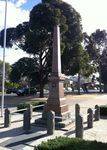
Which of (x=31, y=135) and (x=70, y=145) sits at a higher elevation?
(x=70, y=145)

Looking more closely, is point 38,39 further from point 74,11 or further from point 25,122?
point 25,122

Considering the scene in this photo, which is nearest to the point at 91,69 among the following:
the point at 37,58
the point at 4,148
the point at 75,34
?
the point at 75,34

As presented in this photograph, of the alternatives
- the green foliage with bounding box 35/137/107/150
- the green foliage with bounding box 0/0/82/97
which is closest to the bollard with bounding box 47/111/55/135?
the green foliage with bounding box 35/137/107/150

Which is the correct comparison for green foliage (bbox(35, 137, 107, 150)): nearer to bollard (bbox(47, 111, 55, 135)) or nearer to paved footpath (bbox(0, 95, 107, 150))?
paved footpath (bbox(0, 95, 107, 150))

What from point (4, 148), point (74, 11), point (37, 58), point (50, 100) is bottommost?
point (4, 148)

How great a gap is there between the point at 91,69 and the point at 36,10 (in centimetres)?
1811

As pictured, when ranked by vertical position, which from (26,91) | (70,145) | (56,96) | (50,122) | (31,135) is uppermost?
(26,91)

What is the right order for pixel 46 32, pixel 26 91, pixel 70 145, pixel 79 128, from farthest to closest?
1. pixel 26 91
2. pixel 46 32
3. pixel 79 128
4. pixel 70 145

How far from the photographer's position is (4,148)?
11727 mm

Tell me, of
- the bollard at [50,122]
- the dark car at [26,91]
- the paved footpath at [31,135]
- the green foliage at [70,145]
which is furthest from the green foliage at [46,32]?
the green foliage at [70,145]

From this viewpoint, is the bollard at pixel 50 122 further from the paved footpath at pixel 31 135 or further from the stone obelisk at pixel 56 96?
the stone obelisk at pixel 56 96

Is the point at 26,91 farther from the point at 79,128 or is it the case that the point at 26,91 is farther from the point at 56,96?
the point at 79,128

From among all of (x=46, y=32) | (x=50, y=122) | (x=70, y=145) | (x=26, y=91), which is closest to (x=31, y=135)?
(x=50, y=122)

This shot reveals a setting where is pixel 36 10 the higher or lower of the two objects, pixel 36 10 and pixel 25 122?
the higher
